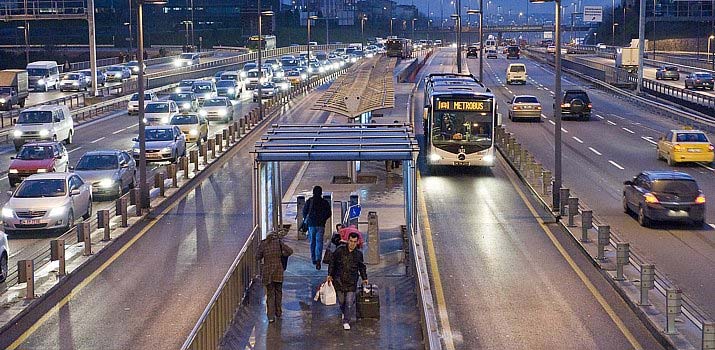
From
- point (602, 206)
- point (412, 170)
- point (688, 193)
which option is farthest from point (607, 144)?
point (412, 170)

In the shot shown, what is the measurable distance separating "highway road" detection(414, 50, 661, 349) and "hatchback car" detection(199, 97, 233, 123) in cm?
2814

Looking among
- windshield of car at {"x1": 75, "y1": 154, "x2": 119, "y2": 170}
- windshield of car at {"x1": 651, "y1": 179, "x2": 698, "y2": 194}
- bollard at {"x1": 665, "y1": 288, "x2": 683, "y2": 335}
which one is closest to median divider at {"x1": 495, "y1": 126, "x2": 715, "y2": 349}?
bollard at {"x1": 665, "y1": 288, "x2": 683, "y2": 335}

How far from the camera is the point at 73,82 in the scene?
3130 inches

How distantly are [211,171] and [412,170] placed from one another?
1934 centimetres

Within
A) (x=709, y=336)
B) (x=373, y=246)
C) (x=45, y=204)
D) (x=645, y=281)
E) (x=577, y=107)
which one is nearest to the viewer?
(x=709, y=336)

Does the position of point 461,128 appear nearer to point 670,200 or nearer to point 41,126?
point 670,200

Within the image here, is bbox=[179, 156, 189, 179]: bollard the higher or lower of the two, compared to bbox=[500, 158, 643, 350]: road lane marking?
higher

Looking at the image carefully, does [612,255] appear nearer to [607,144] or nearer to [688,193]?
[688,193]

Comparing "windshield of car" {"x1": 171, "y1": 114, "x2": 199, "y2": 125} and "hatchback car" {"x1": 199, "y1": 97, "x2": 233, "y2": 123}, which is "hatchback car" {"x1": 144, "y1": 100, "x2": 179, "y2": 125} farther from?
"hatchback car" {"x1": 199, "y1": 97, "x2": 233, "y2": 123}

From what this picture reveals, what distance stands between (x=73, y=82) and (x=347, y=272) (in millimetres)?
66925

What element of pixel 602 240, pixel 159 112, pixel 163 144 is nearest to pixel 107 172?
pixel 163 144

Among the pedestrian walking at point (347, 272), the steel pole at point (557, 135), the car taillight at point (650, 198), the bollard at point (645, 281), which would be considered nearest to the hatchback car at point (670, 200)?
the car taillight at point (650, 198)

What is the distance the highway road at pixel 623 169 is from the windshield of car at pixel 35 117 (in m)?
20.0

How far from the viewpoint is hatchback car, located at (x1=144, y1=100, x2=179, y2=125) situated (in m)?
52.4
